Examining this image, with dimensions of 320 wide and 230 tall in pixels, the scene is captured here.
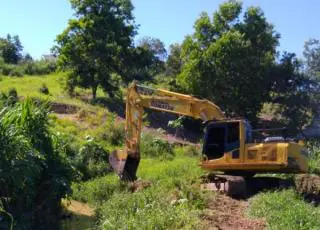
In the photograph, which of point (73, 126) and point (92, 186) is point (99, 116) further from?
point (92, 186)

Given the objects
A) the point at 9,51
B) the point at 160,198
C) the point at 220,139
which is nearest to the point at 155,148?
the point at 220,139

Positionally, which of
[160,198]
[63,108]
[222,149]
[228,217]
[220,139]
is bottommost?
[228,217]

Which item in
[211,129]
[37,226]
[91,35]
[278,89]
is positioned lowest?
[37,226]

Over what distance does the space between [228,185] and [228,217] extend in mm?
3516

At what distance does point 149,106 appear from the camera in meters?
19.3

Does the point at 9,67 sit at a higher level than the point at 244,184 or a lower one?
higher

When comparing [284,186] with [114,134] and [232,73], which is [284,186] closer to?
[114,134]

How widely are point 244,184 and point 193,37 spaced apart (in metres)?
27.3

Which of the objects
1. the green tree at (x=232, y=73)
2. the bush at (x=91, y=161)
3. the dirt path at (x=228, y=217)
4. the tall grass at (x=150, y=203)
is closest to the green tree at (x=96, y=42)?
the green tree at (x=232, y=73)

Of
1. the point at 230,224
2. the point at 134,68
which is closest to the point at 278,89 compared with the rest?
the point at 134,68

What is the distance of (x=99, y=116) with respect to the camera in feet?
120

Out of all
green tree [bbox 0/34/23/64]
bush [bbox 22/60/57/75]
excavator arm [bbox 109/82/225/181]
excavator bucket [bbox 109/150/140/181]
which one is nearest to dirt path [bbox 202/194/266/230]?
excavator bucket [bbox 109/150/140/181]

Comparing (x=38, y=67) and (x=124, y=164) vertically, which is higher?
(x=38, y=67)

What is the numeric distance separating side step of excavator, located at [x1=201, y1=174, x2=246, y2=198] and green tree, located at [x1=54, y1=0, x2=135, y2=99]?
2382cm
